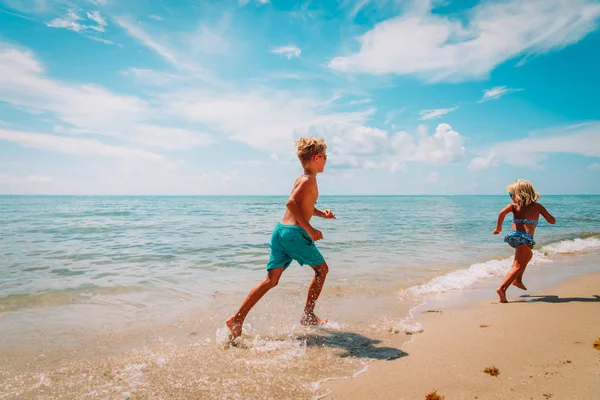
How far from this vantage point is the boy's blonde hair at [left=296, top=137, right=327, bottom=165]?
150 inches

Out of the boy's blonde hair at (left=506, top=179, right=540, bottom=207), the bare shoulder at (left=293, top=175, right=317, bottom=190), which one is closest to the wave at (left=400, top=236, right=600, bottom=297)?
the boy's blonde hair at (left=506, top=179, right=540, bottom=207)

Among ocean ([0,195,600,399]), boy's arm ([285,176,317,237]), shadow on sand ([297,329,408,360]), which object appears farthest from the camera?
boy's arm ([285,176,317,237])

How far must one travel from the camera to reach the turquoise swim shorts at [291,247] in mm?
3699

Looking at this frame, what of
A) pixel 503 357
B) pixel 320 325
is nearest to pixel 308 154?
pixel 320 325

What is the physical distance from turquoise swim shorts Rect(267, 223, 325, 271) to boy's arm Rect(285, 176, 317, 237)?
146 millimetres

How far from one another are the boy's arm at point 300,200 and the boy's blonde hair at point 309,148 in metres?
0.25

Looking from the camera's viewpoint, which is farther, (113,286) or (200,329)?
(113,286)

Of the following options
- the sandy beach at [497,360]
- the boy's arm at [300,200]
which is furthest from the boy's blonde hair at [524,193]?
the boy's arm at [300,200]

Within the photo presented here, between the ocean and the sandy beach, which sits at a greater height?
the sandy beach

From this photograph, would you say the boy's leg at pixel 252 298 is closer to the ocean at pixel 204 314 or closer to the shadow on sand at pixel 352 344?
the ocean at pixel 204 314

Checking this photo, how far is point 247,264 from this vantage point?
8055mm

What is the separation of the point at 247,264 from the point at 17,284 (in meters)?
4.27

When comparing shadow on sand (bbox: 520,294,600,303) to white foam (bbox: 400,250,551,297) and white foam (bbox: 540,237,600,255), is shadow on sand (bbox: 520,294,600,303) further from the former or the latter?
white foam (bbox: 540,237,600,255)

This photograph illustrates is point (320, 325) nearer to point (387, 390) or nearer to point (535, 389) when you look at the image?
point (387, 390)
